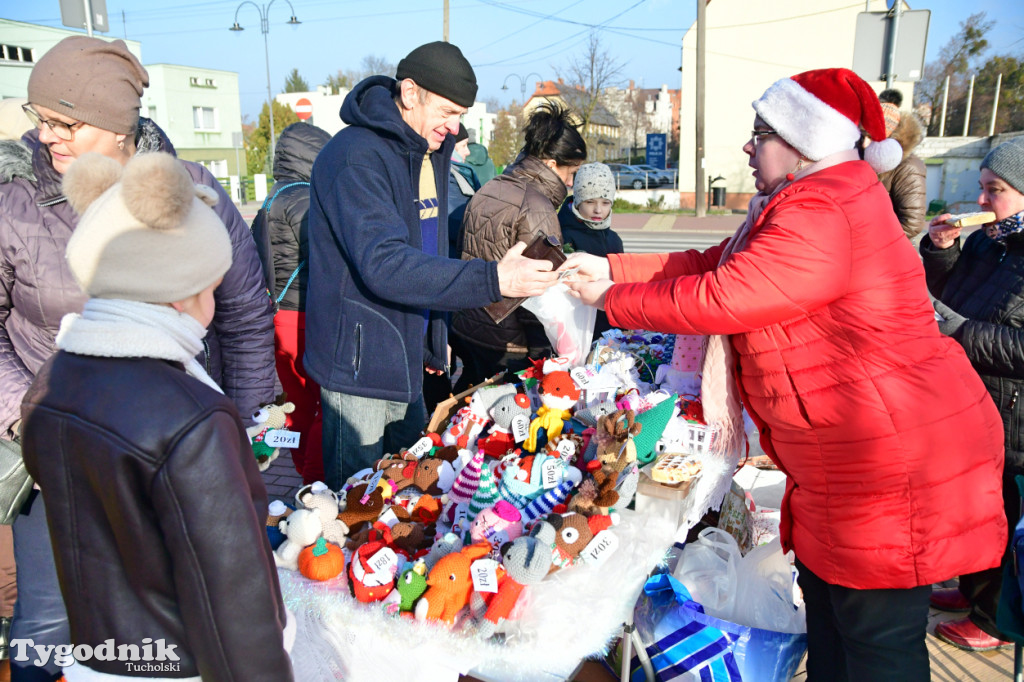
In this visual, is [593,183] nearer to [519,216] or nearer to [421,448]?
[519,216]

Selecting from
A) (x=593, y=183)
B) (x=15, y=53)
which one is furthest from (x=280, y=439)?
(x=15, y=53)

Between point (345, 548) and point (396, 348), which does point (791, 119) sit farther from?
point (345, 548)

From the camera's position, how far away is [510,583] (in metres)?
1.71

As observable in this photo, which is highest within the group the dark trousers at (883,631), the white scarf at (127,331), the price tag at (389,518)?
the white scarf at (127,331)

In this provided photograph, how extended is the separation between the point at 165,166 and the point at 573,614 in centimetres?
139

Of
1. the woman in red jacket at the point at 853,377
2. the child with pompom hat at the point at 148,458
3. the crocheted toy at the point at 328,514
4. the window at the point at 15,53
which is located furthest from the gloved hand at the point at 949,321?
the window at the point at 15,53

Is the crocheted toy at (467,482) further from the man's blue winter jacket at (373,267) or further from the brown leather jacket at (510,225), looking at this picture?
the brown leather jacket at (510,225)

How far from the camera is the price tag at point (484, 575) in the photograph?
169cm

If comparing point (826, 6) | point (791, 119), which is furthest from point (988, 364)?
point (826, 6)

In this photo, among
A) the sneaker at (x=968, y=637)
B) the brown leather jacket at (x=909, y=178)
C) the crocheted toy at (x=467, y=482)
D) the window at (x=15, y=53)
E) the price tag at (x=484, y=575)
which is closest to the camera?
the price tag at (x=484, y=575)

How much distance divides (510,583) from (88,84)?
5.97ft

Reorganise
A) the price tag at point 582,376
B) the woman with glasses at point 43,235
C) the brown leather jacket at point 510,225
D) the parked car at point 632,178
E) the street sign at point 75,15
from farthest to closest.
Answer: the parked car at point 632,178 → the street sign at point 75,15 → the brown leather jacket at point 510,225 → the price tag at point 582,376 → the woman with glasses at point 43,235

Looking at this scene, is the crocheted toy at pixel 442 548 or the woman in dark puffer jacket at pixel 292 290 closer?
the crocheted toy at pixel 442 548

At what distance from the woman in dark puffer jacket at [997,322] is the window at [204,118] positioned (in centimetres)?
4456
